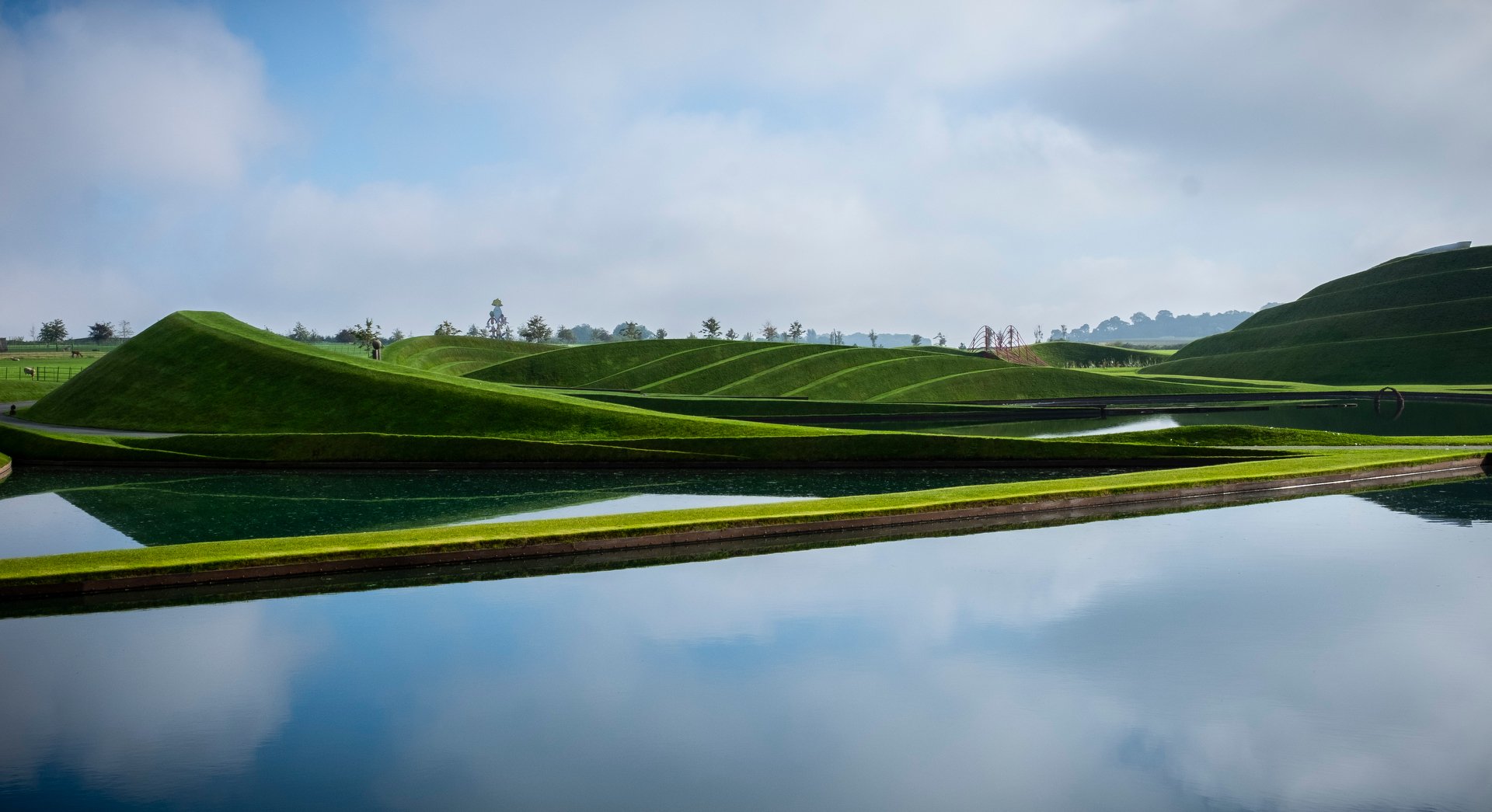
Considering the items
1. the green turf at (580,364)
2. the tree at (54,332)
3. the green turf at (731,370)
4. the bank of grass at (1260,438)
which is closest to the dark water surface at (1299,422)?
the bank of grass at (1260,438)

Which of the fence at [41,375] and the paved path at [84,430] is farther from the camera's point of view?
the fence at [41,375]

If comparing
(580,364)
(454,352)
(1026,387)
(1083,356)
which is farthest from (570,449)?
(1083,356)

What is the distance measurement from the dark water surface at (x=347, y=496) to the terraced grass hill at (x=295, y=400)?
6.45 metres

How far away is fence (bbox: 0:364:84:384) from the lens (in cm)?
7512

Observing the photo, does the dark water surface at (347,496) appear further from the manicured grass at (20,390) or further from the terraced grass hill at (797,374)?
the terraced grass hill at (797,374)

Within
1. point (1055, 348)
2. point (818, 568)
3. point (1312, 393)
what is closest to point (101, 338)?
point (1055, 348)

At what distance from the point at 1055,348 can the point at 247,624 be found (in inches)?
5481

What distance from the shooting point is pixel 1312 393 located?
76562mm

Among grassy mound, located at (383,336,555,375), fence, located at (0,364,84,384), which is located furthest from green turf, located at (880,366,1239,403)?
fence, located at (0,364,84,384)

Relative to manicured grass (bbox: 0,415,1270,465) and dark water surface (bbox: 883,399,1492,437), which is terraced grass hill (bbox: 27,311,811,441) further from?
dark water surface (bbox: 883,399,1492,437)

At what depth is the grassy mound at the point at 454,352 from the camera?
101375 mm

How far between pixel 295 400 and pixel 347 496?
724 inches

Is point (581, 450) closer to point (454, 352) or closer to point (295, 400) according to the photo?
point (295, 400)

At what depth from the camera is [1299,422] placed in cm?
5344
